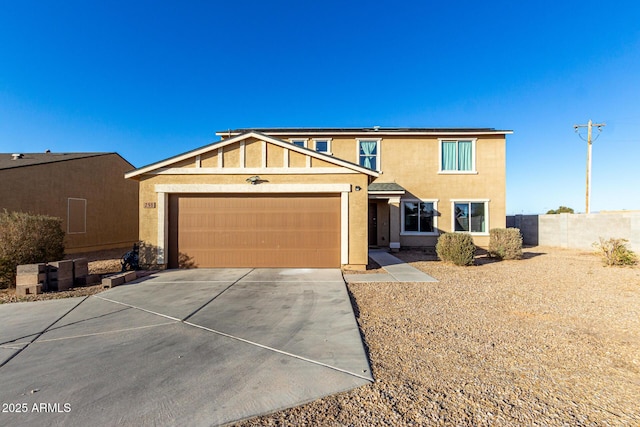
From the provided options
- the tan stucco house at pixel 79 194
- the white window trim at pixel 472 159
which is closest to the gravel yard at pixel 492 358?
the tan stucco house at pixel 79 194

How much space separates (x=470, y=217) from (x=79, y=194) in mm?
21219

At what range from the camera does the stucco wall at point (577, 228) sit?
42.7 ft

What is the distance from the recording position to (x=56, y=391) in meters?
2.86

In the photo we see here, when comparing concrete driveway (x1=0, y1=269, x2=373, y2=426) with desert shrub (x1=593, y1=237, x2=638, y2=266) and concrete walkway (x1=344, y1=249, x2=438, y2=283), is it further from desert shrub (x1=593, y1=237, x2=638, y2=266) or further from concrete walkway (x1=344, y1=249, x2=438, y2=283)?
desert shrub (x1=593, y1=237, x2=638, y2=266)

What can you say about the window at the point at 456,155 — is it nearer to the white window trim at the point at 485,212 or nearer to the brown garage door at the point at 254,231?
the white window trim at the point at 485,212

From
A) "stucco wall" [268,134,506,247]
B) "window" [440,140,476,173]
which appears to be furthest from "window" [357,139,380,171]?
"window" [440,140,476,173]

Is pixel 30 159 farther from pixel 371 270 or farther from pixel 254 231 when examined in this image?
pixel 371 270

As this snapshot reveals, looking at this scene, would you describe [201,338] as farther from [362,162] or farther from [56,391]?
[362,162]

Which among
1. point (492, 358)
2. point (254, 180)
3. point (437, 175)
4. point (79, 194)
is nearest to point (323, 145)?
point (437, 175)

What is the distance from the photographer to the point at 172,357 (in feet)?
11.6

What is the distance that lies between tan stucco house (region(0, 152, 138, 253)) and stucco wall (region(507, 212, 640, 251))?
26.5 metres

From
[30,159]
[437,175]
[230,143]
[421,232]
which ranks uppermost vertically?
[30,159]

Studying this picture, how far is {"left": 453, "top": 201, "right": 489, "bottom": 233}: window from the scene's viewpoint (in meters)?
15.2

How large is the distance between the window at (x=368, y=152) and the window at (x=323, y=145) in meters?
1.73
